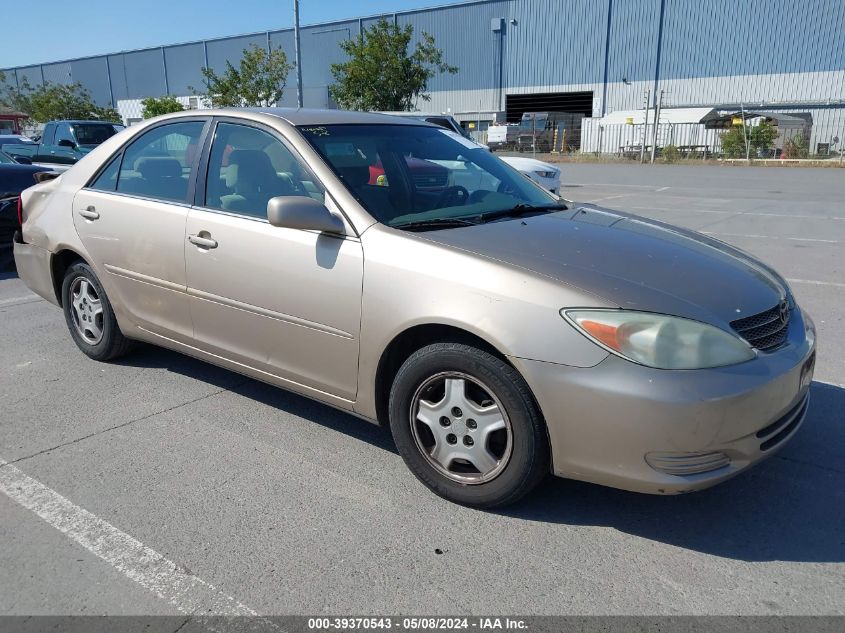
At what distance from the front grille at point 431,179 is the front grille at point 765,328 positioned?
5.76 ft

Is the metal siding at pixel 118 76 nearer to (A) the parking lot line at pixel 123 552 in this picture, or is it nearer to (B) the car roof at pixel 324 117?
(B) the car roof at pixel 324 117

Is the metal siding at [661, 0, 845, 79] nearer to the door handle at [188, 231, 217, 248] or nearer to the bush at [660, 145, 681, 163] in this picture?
the bush at [660, 145, 681, 163]

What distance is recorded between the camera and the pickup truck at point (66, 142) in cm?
1712

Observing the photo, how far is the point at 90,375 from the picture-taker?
15.2ft

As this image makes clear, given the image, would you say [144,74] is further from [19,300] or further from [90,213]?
[90,213]

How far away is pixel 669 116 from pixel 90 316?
3923 centimetres

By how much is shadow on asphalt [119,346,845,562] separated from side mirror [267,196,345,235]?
119 centimetres

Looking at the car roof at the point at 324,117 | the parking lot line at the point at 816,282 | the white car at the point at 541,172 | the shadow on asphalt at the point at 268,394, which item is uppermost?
the car roof at the point at 324,117

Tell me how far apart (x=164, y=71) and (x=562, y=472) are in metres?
67.8

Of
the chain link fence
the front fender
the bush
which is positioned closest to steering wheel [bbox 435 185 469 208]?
the front fender

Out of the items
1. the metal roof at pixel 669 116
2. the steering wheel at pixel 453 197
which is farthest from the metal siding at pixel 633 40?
the steering wheel at pixel 453 197

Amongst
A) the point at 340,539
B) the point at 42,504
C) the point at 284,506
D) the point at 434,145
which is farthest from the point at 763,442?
the point at 42,504

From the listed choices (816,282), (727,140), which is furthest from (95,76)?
(816,282)

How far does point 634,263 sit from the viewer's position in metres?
2.98
